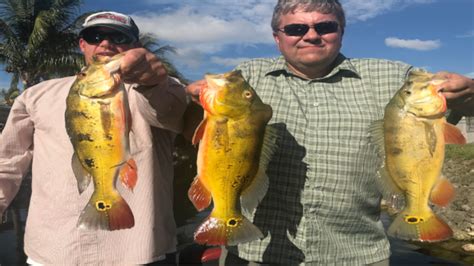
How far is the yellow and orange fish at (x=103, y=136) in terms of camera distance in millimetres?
3229

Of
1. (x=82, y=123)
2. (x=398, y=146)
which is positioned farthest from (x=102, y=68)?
(x=398, y=146)

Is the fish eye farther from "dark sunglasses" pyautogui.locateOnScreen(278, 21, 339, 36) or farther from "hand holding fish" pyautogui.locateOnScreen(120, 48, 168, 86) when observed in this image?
"dark sunglasses" pyautogui.locateOnScreen(278, 21, 339, 36)

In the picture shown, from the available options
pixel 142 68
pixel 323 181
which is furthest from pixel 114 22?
pixel 323 181

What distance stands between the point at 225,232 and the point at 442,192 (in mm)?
1527

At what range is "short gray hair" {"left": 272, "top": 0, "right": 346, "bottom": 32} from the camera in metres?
3.84

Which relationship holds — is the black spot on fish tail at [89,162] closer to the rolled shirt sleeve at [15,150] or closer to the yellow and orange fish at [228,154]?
the yellow and orange fish at [228,154]

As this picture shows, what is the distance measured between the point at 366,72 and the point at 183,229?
12.3 meters

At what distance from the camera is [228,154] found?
11.0 ft

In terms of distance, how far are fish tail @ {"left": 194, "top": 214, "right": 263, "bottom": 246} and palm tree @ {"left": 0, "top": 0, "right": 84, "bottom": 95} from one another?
85.3ft

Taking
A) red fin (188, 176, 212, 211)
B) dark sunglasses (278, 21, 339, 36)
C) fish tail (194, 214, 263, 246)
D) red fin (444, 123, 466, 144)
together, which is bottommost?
A: fish tail (194, 214, 263, 246)

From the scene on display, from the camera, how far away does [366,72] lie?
13.4 feet

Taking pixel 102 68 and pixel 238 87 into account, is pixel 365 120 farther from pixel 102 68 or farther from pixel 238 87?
pixel 102 68

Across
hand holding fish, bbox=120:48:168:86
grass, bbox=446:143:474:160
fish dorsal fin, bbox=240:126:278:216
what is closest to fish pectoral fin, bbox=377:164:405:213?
fish dorsal fin, bbox=240:126:278:216

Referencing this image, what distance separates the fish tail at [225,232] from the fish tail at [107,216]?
0.47 meters
